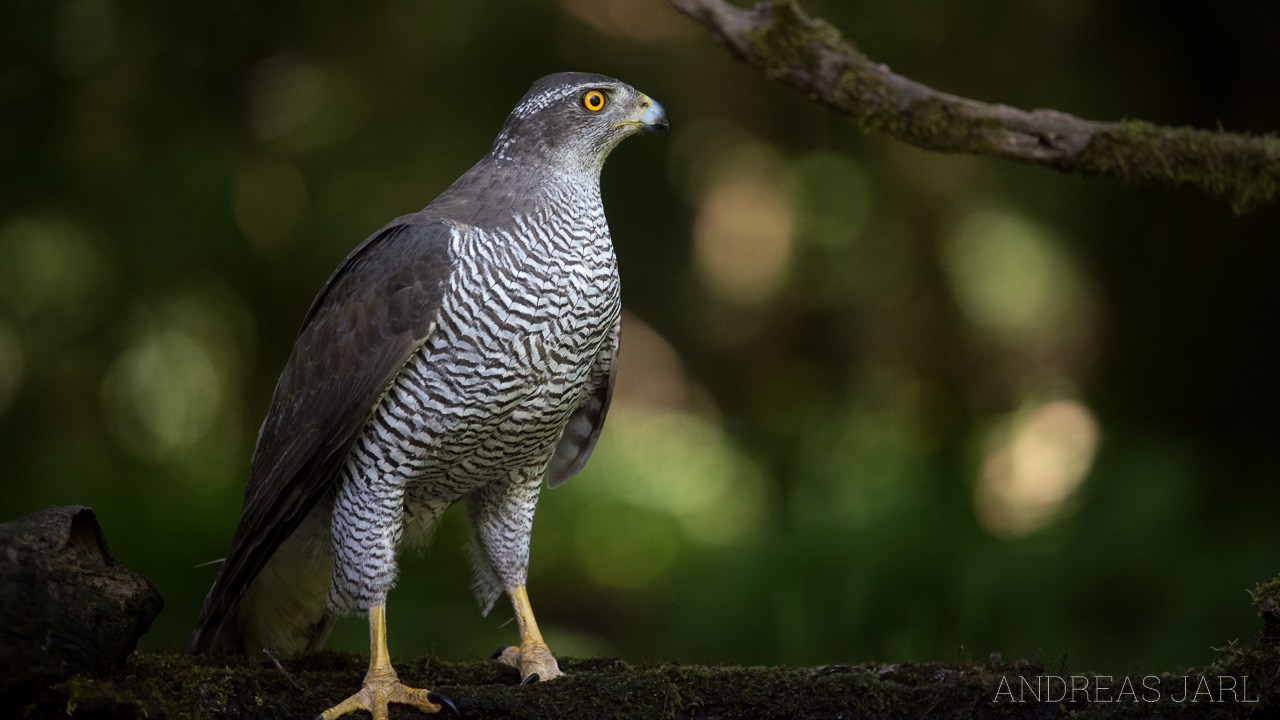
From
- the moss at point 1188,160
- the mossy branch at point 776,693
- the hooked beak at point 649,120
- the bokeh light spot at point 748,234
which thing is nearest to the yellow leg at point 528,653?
the mossy branch at point 776,693

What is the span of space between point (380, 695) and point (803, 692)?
1.21 metres

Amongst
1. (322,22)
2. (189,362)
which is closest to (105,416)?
(189,362)

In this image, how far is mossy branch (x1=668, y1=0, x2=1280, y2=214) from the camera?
3336 mm

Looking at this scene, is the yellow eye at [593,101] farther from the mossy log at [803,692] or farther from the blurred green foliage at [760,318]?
the blurred green foliage at [760,318]

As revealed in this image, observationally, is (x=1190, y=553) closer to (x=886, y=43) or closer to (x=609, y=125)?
(x=886, y=43)

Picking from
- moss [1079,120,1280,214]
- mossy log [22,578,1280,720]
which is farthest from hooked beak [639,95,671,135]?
mossy log [22,578,1280,720]

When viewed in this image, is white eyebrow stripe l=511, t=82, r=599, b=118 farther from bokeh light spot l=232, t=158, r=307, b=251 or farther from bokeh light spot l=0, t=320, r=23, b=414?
bokeh light spot l=0, t=320, r=23, b=414

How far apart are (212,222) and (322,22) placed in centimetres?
142

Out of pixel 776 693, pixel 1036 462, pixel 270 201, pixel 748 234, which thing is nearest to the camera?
pixel 776 693

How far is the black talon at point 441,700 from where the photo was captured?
2.74 m

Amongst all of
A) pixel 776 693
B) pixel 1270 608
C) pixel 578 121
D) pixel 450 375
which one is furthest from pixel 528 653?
pixel 1270 608

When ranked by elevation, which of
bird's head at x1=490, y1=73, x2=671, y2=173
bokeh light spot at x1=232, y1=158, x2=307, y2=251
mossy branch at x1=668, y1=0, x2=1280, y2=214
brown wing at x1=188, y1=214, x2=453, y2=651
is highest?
mossy branch at x1=668, y1=0, x2=1280, y2=214

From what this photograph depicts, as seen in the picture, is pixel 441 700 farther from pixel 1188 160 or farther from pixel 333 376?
pixel 1188 160

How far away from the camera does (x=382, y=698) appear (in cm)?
285
